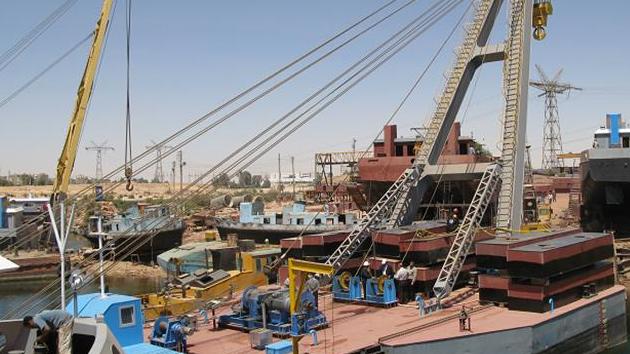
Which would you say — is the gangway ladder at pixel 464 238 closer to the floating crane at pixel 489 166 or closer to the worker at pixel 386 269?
the floating crane at pixel 489 166

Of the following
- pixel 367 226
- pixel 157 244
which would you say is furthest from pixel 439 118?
pixel 157 244

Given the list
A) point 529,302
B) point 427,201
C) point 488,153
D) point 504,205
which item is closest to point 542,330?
point 529,302

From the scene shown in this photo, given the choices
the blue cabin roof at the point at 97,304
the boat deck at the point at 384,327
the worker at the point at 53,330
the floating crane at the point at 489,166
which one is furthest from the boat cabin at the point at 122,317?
the floating crane at the point at 489,166

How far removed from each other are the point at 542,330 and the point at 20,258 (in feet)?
130

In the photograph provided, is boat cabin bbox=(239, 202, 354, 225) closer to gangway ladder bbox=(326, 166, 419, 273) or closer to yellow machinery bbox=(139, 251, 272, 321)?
yellow machinery bbox=(139, 251, 272, 321)

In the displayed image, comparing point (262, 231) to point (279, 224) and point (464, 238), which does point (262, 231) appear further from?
point (464, 238)

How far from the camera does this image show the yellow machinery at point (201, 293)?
23.3m

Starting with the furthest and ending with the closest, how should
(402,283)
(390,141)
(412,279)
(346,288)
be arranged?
(390,141) < (346,288) < (412,279) < (402,283)

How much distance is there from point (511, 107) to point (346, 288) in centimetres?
1091

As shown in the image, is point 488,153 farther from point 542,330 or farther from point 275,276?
point 542,330

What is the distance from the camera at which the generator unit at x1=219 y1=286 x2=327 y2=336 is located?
1825cm

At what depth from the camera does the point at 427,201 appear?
4175 centimetres

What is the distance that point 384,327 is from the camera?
→ 756 inches

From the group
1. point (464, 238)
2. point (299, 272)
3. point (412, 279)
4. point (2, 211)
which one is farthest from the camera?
point (2, 211)
